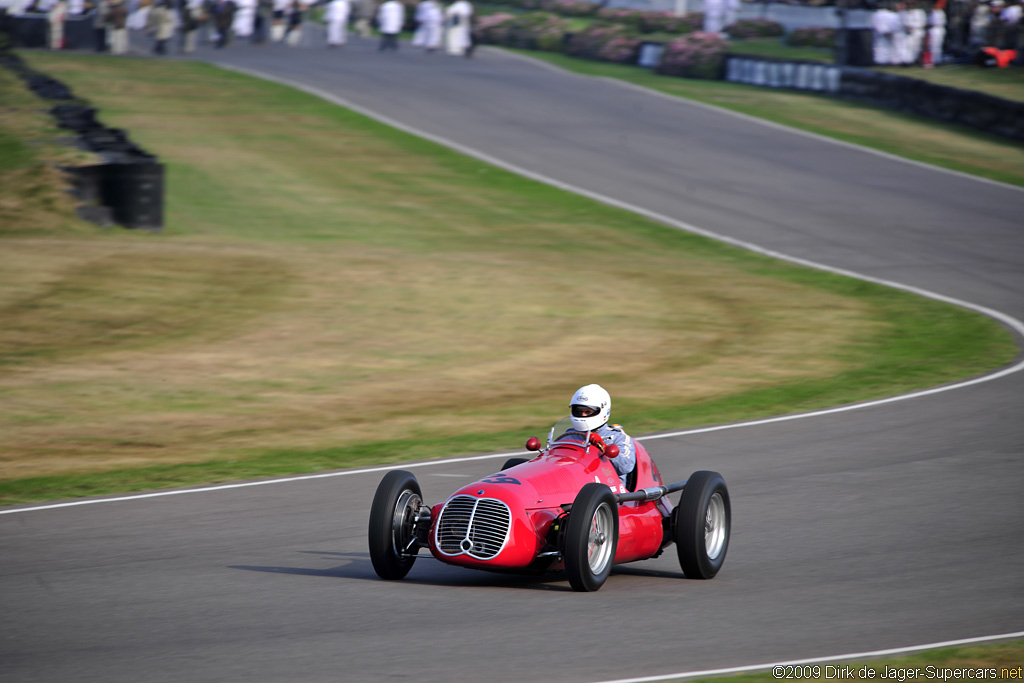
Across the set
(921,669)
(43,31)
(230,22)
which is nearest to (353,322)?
(921,669)

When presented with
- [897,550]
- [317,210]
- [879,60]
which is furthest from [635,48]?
[897,550]

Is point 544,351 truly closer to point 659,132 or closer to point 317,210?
point 317,210

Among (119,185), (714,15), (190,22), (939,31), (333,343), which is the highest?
(714,15)

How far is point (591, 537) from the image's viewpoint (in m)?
8.25

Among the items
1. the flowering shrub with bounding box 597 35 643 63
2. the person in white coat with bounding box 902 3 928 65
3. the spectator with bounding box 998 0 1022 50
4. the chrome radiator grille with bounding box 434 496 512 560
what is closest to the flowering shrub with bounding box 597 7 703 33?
the flowering shrub with bounding box 597 35 643 63

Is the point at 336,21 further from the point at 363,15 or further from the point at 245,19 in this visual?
the point at 363,15

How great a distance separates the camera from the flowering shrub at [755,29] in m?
58.6

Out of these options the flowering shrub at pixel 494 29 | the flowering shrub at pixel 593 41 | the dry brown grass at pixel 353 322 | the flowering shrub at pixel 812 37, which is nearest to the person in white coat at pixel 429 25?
the flowering shrub at pixel 593 41

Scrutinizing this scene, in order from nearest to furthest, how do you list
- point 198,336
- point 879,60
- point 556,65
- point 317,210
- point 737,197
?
point 198,336, point 317,210, point 737,197, point 879,60, point 556,65

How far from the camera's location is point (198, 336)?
1797cm

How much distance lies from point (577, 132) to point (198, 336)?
20.6m

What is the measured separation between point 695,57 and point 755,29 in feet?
39.8

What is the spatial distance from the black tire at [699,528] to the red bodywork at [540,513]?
10.9 inches

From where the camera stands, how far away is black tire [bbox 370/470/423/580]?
8336 mm
